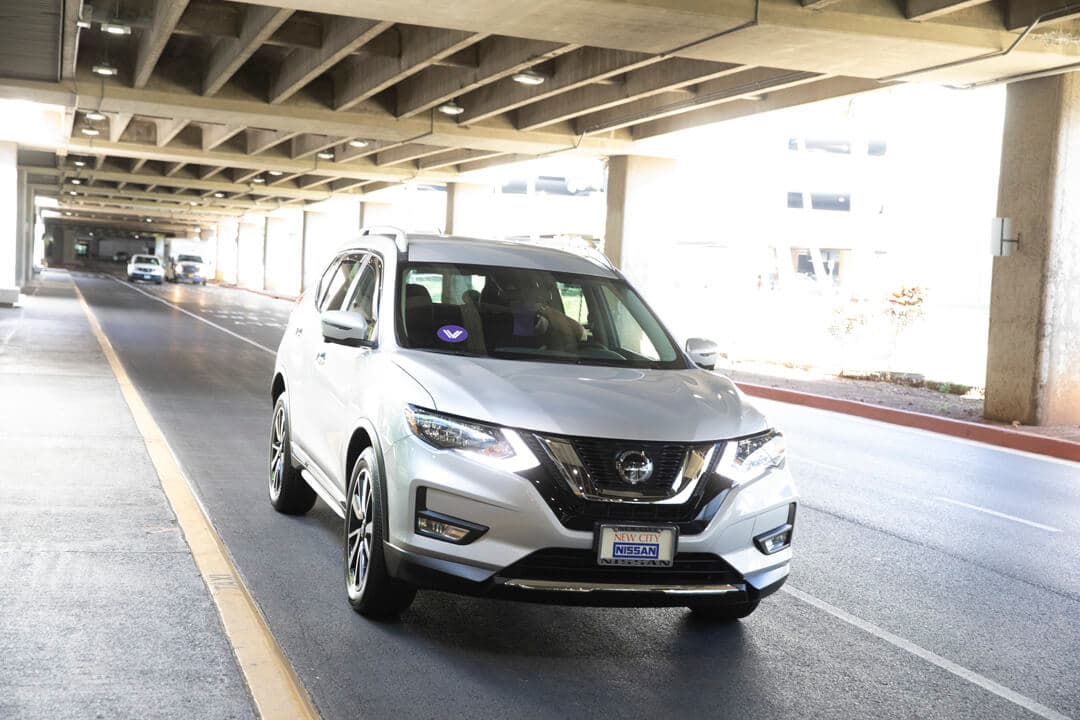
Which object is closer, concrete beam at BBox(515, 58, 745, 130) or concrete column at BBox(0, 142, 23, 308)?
concrete beam at BBox(515, 58, 745, 130)

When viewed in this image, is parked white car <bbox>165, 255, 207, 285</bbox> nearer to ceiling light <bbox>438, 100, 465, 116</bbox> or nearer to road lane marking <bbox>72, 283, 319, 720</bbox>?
ceiling light <bbox>438, 100, 465, 116</bbox>

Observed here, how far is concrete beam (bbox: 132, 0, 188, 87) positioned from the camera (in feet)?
53.1

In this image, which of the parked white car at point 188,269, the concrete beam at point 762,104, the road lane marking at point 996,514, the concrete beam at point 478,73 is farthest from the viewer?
the parked white car at point 188,269

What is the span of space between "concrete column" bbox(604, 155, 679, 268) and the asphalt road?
19.2 metres

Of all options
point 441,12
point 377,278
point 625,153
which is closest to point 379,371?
point 377,278

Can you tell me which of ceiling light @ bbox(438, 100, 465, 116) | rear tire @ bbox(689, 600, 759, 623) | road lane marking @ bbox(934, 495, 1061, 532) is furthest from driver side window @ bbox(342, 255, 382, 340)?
ceiling light @ bbox(438, 100, 465, 116)

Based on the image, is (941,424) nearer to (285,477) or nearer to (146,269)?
(285,477)

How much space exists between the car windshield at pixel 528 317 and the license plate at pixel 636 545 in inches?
51.8

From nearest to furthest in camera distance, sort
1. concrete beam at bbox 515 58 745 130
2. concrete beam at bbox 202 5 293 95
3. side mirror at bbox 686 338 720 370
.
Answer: side mirror at bbox 686 338 720 370
concrete beam at bbox 202 5 293 95
concrete beam at bbox 515 58 745 130

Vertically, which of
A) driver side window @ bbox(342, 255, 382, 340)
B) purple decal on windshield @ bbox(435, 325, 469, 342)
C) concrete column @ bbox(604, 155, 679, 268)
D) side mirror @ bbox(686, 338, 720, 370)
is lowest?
side mirror @ bbox(686, 338, 720, 370)

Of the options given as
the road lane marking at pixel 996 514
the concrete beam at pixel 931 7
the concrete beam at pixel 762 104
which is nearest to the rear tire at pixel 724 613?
the road lane marking at pixel 996 514

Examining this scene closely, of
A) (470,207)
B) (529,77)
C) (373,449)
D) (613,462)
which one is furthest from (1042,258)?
(470,207)

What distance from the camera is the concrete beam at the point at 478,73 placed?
59.5ft

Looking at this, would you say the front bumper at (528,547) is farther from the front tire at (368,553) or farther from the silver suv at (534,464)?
the front tire at (368,553)
